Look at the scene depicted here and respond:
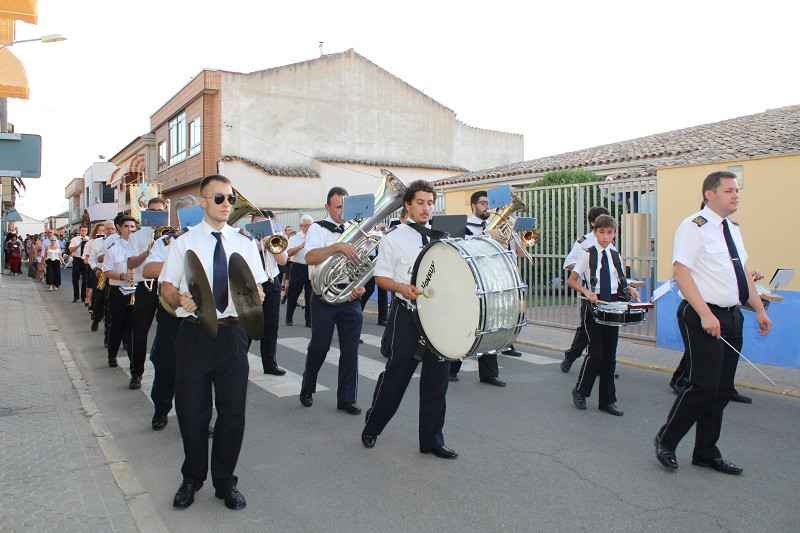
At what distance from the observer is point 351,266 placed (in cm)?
634

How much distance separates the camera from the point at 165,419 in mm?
6035

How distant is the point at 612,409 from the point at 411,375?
2362 mm

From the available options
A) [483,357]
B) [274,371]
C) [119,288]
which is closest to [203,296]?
[483,357]

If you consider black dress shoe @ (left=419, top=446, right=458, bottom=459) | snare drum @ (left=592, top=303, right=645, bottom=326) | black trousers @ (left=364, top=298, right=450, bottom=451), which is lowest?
black dress shoe @ (left=419, top=446, right=458, bottom=459)

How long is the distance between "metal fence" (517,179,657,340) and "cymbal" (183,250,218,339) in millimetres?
7147

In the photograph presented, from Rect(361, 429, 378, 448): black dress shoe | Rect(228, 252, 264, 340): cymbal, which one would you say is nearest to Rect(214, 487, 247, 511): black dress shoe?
Rect(228, 252, 264, 340): cymbal

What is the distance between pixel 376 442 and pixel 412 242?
→ 5.49 feet

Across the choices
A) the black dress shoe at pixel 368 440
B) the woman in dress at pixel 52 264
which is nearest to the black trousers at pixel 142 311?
the black dress shoe at pixel 368 440

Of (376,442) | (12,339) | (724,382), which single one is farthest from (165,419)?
(12,339)

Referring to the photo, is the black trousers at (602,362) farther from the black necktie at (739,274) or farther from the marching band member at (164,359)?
the marching band member at (164,359)

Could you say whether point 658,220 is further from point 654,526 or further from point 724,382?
point 654,526

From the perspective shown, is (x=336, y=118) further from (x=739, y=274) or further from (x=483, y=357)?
(x=739, y=274)

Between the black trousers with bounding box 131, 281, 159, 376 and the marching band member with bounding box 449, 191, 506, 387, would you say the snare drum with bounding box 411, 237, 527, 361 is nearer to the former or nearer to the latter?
the marching band member with bounding box 449, 191, 506, 387

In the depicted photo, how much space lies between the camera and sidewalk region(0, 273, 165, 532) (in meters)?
3.97
